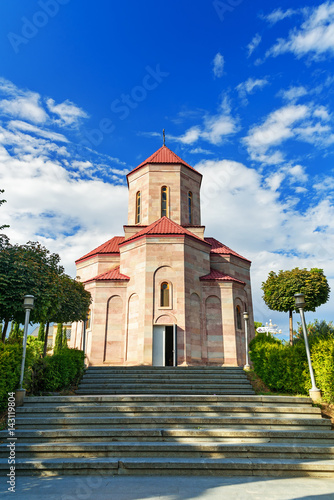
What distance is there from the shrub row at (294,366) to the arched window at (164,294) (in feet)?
20.7

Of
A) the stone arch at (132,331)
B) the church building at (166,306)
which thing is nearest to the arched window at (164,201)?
the church building at (166,306)

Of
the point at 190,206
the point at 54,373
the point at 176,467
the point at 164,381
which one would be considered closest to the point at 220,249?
the point at 190,206

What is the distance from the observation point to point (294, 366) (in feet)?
42.4

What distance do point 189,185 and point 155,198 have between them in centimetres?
314

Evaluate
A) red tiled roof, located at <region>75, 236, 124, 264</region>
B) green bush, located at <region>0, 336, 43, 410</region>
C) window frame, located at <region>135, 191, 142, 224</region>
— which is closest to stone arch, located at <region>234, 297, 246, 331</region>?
red tiled roof, located at <region>75, 236, 124, 264</region>

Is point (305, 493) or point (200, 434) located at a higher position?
point (200, 434)

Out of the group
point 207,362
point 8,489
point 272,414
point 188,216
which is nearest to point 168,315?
point 207,362

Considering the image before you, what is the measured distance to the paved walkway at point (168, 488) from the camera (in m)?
5.89

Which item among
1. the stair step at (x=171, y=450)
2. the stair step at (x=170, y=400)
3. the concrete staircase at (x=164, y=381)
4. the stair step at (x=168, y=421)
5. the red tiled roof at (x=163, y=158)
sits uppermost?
the red tiled roof at (x=163, y=158)

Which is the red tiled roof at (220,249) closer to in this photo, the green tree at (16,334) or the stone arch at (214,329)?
the stone arch at (214,329)

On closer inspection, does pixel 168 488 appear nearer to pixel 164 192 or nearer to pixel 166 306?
pixel 166 306

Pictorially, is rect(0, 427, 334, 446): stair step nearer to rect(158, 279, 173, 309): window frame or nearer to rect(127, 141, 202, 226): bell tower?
rect(158, 279, 173, 309): window frame

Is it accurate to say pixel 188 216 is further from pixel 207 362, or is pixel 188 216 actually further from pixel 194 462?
pixel 194 462

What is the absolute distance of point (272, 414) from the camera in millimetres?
10109
